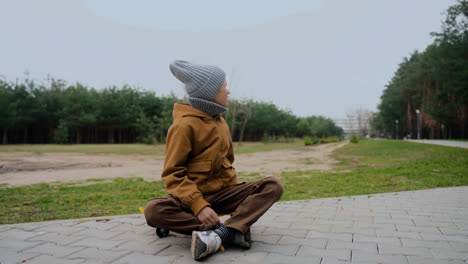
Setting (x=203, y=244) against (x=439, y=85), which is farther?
(x=439, y=85)

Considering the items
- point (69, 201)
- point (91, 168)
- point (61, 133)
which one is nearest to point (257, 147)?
point (91, 168)

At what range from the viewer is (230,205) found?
2.39 m

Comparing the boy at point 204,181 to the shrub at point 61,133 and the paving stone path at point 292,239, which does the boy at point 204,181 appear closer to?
the paving stone path at point 292,239

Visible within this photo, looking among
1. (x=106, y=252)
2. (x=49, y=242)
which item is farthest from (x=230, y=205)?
(x=49, y=242)

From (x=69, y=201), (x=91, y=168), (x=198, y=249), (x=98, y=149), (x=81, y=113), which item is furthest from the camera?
(x=81, y=113)

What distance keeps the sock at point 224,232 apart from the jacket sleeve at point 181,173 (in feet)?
0.63

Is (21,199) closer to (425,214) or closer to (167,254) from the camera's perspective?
(167,254)

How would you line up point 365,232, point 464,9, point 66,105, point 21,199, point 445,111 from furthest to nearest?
point 66,105
point 445,111
point 464,9
point 21,199
point 365,232

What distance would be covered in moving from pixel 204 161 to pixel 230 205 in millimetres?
429

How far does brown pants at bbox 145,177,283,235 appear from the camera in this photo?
2166 mm

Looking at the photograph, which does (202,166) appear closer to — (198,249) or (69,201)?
(198,249)

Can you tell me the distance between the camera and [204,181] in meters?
2.29

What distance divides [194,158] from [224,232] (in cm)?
55

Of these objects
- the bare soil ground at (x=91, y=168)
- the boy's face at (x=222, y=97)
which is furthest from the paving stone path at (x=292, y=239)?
the bare soil ground at (x=91, y=168)
